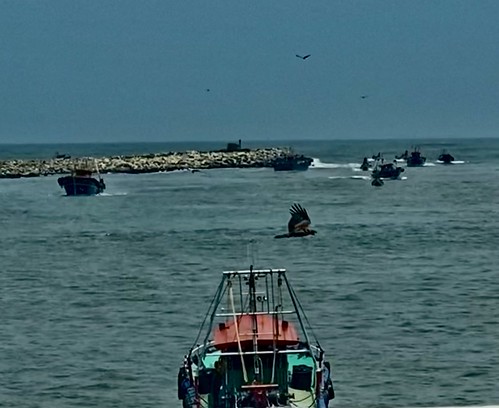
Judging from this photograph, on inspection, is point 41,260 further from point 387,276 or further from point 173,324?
point 173,324

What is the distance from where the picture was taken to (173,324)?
21781mm

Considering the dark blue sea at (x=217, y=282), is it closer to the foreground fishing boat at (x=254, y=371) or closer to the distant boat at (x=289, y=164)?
the foreground fishing boat at (x=254, y=371)

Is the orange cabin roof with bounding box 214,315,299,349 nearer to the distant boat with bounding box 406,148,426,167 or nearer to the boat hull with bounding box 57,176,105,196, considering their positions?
the boat hull with bounding box 57,176,105,196

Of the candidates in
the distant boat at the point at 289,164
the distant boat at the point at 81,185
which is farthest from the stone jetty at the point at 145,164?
the distant boat at the point at 81,185

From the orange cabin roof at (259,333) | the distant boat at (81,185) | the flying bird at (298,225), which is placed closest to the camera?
the orange cabin roof at (259,333)

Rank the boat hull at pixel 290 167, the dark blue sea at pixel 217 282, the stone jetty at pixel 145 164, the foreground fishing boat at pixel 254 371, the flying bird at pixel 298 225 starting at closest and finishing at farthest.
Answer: the foreground fishing boat at pixel 254 371, the dark blue sea at pixel 217 282, the flying bird at pixel 298 225, the stone jetty at pixel 145 164, the boat hull at pixel 290 167

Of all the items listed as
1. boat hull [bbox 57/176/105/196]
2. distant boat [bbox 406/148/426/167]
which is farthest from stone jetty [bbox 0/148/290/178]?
boat hull [bbox 57/176/105/196]

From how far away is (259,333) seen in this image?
46.5 ft

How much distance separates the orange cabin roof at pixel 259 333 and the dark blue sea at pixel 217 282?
5.47 ft

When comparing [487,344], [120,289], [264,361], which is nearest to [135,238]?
[120,289]

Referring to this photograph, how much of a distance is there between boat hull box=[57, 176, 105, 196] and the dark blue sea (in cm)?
521

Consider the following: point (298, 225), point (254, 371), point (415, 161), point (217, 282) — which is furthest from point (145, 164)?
point (254, 371)

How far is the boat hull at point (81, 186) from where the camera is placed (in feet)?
205

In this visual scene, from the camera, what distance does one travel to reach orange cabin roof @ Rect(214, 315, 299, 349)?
13.9 m
